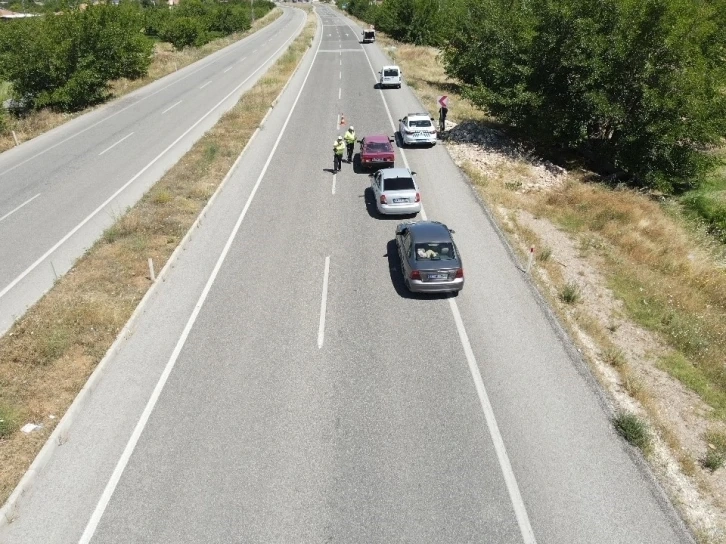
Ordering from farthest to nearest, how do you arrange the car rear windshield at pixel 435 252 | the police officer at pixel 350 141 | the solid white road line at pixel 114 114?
the solid white road line at pixel 114 114 → the police officer at pixel 350 141 → the car rear windshield at pixel 435 252

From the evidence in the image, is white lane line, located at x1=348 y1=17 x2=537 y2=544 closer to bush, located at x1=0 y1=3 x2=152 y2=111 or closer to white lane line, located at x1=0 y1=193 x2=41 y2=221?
white lane line, located at x1=0 y1=193 x2=41 y2=221

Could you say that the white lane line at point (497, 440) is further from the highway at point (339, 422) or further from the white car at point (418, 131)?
the white car at point (418, 131)

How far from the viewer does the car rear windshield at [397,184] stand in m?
18.9

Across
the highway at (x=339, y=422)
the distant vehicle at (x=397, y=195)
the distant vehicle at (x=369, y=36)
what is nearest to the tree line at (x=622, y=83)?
the distant vehicle at (x=397, y=195)

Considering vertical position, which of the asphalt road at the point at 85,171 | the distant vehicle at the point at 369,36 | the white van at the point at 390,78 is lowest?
the asphalt road at the point at 85,171

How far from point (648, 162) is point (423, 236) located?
55.4ft

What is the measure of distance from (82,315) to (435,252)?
989 cm

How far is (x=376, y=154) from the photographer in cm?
2303

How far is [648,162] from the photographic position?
82.0 feet

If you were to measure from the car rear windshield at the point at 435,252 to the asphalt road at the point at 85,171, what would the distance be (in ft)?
37.8

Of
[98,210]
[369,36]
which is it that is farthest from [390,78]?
[369,36]

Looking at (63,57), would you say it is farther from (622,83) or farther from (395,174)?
(622,83)

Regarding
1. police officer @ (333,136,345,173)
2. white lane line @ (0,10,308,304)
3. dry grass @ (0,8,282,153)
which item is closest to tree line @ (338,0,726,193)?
police officer @ (333,136,345,173)

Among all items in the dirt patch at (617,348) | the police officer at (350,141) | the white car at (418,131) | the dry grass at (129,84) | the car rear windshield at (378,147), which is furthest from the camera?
the dry grass at (129,84)
